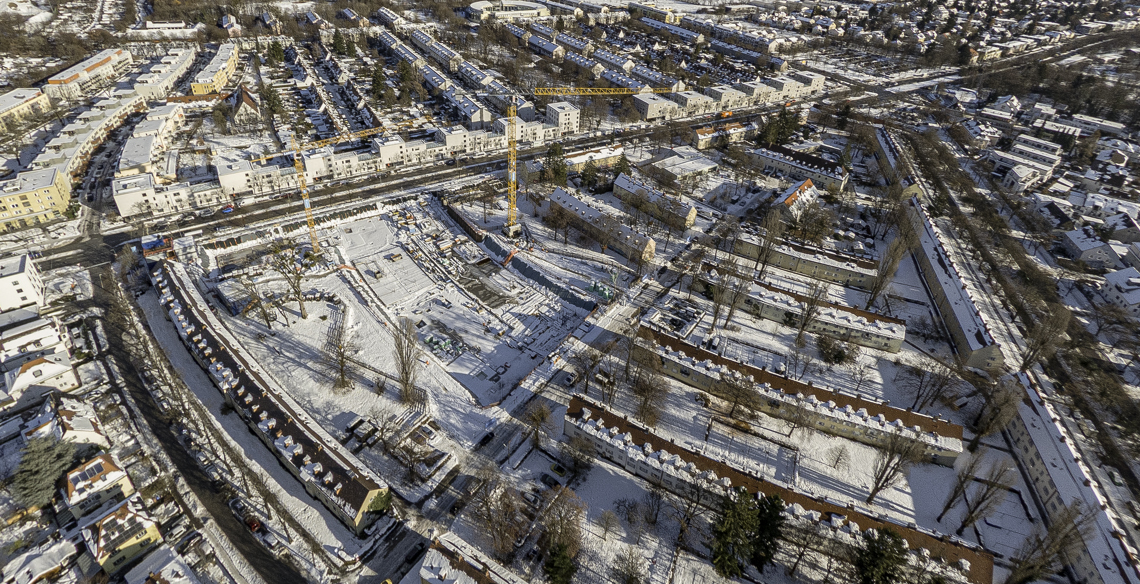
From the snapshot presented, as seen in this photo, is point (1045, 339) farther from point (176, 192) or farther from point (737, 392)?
point (176, 192)

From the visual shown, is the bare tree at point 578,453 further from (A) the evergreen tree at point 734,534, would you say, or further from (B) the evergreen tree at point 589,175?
(B) the evergreen tree at point 589,175

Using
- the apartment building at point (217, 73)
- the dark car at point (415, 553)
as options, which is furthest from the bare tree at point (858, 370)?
the apartment building at point (217, 73)

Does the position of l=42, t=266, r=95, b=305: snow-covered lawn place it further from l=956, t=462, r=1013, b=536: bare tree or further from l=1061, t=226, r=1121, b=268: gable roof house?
l=1061, t=226, r=1121, b=268: gable roof house

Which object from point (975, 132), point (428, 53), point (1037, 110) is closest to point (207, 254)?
point (428, 53)

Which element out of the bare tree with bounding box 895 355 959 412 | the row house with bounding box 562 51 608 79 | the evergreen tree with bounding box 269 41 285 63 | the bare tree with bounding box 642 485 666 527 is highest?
the row house with bounding box 562 51 608 79

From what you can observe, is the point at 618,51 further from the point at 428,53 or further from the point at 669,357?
the point at 669,357

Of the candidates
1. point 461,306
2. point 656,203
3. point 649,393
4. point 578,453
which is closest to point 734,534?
point 578,453

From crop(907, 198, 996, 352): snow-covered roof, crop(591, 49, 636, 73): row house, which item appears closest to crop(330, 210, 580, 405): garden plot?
crop(907, 198, 996, 352): snow-covered roof

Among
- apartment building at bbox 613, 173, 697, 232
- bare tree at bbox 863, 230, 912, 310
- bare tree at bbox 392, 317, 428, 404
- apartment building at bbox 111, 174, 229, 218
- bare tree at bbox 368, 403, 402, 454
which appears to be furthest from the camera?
apartment building at bbox 613, 173, 697, 232
